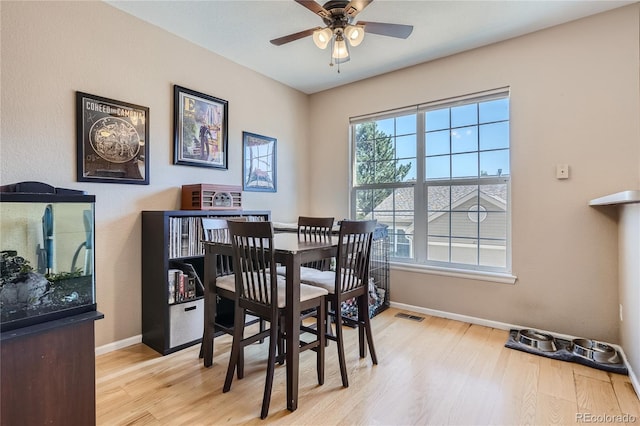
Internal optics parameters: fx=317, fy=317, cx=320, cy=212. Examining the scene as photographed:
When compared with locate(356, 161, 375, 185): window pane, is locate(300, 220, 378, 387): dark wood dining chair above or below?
below

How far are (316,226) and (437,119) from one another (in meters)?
1.69

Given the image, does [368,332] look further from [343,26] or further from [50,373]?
[343,26]

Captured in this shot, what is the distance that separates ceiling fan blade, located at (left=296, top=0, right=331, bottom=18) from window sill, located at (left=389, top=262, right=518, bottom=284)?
7.88 feet

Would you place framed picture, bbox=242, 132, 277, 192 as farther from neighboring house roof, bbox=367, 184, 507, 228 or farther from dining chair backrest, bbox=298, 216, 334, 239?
neighboring house roof, bbox=367, 184, 507, 228

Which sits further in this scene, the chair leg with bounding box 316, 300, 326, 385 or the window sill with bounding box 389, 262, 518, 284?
the window sill with bounding box 389, 262, 518, 284

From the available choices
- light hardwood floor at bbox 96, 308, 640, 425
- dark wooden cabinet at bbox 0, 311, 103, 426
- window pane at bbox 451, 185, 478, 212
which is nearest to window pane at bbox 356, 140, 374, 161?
window pane at bbox 451, 185, 478, 212

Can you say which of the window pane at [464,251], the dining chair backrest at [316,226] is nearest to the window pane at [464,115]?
the window pane at [464,251]

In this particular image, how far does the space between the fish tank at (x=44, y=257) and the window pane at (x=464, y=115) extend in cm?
305

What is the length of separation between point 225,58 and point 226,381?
9.31 feet

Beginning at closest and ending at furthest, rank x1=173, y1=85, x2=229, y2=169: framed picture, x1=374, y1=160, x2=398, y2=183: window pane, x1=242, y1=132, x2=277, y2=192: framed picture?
x1=173, y1=85, x2=229, y2=169: framed picture
x1=242, y1=132, x2=277, y2=192: framed picture
x1=374, y1=160, x2=398, y2=183: window pane

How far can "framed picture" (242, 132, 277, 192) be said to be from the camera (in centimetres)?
337

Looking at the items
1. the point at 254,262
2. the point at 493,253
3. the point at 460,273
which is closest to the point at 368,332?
the point at 254,262

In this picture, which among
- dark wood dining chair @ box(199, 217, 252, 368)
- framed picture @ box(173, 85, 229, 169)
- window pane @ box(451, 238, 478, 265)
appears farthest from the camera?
window pane @ box(451, 238, 478, 265)

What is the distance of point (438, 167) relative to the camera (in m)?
3.24
